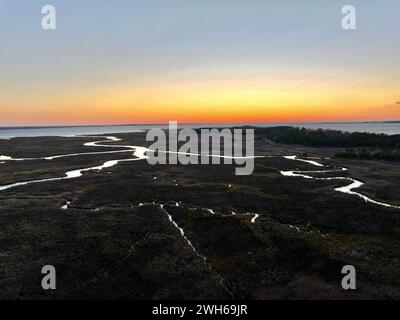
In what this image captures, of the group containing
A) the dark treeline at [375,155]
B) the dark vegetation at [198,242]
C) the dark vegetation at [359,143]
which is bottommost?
the dark vegetation at [198,242]

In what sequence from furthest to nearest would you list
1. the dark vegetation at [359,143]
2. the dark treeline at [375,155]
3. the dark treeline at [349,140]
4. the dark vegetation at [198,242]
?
the dark treeline at [349,140] < the dark vegetation at [359,143] < the dark treeline at [375,155] < the dark vegetation at [198,242]

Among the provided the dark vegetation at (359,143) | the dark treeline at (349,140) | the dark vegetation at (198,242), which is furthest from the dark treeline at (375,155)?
the dark vegetation at (198,242)

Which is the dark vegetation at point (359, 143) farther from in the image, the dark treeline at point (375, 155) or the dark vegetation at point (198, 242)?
the dark vegetation at point (198, 242)

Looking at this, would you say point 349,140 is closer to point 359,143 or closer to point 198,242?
point 359,143

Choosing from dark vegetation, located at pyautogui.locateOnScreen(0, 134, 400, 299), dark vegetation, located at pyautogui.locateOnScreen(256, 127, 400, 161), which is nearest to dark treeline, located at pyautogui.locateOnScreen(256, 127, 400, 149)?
dark vegetation, located at pyautogui.locateOnScreen(256, 127, 400, 161)

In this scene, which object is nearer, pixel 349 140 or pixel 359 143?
pixel 359 143

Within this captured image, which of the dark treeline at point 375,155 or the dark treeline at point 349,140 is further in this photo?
the dark treeline at point 349,140

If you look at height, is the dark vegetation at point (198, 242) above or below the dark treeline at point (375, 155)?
below

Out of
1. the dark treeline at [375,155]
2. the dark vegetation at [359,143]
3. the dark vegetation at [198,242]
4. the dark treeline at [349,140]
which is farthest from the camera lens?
the dark treeline at [349,140]

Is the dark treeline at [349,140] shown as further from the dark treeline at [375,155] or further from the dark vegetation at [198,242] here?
the dark vegetation at [198,242]

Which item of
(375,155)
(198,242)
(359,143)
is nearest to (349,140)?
(359,143)

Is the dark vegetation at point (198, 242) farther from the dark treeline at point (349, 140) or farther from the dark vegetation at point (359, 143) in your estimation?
the dark treeline at point (349, 140)
